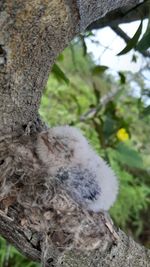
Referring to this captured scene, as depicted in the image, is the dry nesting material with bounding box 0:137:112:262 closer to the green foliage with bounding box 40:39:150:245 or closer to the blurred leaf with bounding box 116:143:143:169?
the blurred leaf with bounding box 116:143:143:169

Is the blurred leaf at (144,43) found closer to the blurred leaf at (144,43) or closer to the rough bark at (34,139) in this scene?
the blurred leaf at (144,43)

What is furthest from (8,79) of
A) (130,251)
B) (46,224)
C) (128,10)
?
(128,10)

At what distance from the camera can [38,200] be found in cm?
61

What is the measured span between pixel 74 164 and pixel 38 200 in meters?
0.07

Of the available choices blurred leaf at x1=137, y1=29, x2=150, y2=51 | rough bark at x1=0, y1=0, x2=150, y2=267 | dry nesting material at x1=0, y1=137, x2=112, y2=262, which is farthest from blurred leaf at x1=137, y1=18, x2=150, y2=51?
dry nesting material at x1=0, y1=137, x2=112, y2=262

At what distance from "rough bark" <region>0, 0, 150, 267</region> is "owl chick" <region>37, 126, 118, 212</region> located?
0.04ft

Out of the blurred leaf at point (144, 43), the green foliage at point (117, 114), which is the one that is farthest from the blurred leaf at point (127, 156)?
the blurred leaf at point (144, 43)

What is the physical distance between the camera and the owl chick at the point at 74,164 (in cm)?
62

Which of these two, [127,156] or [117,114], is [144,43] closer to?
[127,156]

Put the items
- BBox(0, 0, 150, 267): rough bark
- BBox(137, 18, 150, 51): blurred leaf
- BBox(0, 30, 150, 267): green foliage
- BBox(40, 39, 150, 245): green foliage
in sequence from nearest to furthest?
1. BBox(0, 0, 150, 267): rough bark
2. BBox(137, 18, 150, 51): blurred leaf
3. BBox(0, 30, 150, 267): green foliage
4. BBox(40, 39, 150, 245): green foliage

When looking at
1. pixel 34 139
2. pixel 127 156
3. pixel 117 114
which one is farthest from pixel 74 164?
pixel 117 114

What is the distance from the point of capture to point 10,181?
60 centimetres

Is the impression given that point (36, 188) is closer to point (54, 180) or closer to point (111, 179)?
point (54, 180)

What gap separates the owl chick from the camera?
2.04 feet
